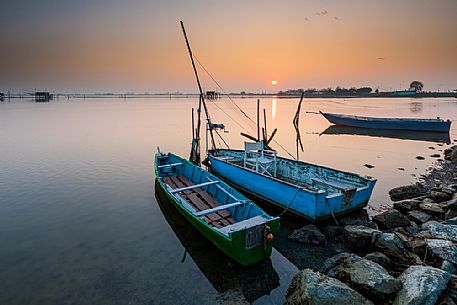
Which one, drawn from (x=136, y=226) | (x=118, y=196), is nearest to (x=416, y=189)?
(x=136, y=226)

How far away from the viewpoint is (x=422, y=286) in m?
5.05

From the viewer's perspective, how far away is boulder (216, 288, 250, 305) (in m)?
6.54

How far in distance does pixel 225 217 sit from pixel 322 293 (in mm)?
4852

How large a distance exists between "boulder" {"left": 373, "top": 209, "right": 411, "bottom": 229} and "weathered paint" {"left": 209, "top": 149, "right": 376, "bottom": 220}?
93cm

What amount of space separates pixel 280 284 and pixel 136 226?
20.0ft

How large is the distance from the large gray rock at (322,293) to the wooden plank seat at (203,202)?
12.6ft

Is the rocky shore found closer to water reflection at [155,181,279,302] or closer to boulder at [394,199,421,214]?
boulder at [394,199,421,214]

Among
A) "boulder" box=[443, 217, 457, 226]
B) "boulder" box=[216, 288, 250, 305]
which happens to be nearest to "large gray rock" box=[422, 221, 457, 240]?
"boulder" box=[443, 217, 457, 226]

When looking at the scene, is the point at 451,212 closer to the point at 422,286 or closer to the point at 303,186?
the point at 303,186

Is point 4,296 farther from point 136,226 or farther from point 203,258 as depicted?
point 203,258

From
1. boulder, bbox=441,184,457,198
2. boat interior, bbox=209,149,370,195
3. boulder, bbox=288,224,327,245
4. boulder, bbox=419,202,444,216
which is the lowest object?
boulder, bbox=288,224,327,245

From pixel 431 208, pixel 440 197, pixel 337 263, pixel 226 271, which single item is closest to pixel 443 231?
pixel 431 208

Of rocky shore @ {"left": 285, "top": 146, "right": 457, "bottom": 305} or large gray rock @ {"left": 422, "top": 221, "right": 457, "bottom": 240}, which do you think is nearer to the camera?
rocky shore @ {"left": 285, "top": 146, "right": 457, "bottom": 305}

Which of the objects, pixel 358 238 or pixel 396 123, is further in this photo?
pixel 396 123
